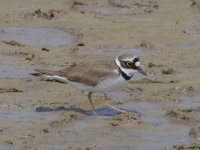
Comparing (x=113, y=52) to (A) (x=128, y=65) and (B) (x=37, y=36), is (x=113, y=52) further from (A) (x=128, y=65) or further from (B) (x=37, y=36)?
(A) (x=128, y=65)

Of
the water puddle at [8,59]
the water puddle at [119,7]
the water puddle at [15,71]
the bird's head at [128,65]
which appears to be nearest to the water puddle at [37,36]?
the water puddle at [8,59]

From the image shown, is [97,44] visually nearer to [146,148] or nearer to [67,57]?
[67,57]

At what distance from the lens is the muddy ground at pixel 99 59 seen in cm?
1069

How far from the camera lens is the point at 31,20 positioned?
16.1 meters

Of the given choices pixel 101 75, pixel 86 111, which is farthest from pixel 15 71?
pixel 101 75

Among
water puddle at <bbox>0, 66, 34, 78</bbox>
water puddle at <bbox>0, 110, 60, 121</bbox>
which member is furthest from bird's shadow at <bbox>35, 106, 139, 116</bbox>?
water puddle at <bbox>0, 66, 34, 78</bbox>

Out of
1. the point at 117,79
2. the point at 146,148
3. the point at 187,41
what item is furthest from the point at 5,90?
the point at 187,41

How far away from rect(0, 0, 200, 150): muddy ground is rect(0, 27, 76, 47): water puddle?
16 millimetres

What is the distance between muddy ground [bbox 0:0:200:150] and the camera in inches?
421

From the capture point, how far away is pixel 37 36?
15.0m

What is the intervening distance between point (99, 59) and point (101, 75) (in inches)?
68.0

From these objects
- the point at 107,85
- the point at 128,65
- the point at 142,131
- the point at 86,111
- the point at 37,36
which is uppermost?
the point at 128,65

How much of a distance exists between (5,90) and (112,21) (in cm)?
414

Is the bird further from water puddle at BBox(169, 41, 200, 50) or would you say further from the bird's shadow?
water puddle at BBox(169, 41, 200, 50)
